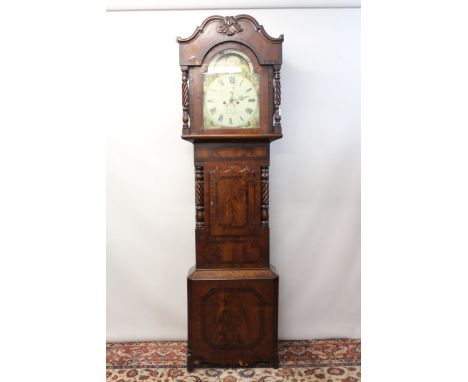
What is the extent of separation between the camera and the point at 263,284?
219 centimetres

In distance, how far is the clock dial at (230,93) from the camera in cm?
217

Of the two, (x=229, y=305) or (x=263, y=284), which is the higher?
(x=263, y=284)

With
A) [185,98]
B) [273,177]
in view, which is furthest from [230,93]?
[273,177]

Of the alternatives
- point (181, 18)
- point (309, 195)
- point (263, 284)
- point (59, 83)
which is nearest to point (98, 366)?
point (59, 83)

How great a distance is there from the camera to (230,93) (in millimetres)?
2176

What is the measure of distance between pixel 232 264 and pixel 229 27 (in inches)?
57.1

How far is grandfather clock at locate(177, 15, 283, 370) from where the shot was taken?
7.03 feet

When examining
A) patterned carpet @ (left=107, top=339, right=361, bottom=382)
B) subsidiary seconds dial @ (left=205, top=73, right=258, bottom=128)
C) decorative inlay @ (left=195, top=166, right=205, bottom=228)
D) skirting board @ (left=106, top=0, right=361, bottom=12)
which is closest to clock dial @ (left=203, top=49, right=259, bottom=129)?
subsidiary seconds dial @ (left=205, top=73, right=258, bottom=128)

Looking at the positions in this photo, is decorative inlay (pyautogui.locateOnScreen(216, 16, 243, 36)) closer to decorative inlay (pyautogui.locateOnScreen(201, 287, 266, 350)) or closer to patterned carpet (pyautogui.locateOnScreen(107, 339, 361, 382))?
decorative inlay (pyautogui.locateOnScreen(201, 287, 266, 350))

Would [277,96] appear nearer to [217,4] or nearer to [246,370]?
[217,4]

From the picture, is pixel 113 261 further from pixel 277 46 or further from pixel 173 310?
pixel 277 46

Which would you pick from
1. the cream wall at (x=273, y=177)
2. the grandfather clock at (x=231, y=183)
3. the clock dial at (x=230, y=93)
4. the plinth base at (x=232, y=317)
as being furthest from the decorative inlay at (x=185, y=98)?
the plinth base at (x=232, y=317)

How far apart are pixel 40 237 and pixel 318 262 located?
8.12 feet

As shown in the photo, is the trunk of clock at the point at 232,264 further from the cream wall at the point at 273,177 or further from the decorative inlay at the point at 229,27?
the decorative inlay at the point at 229,27
